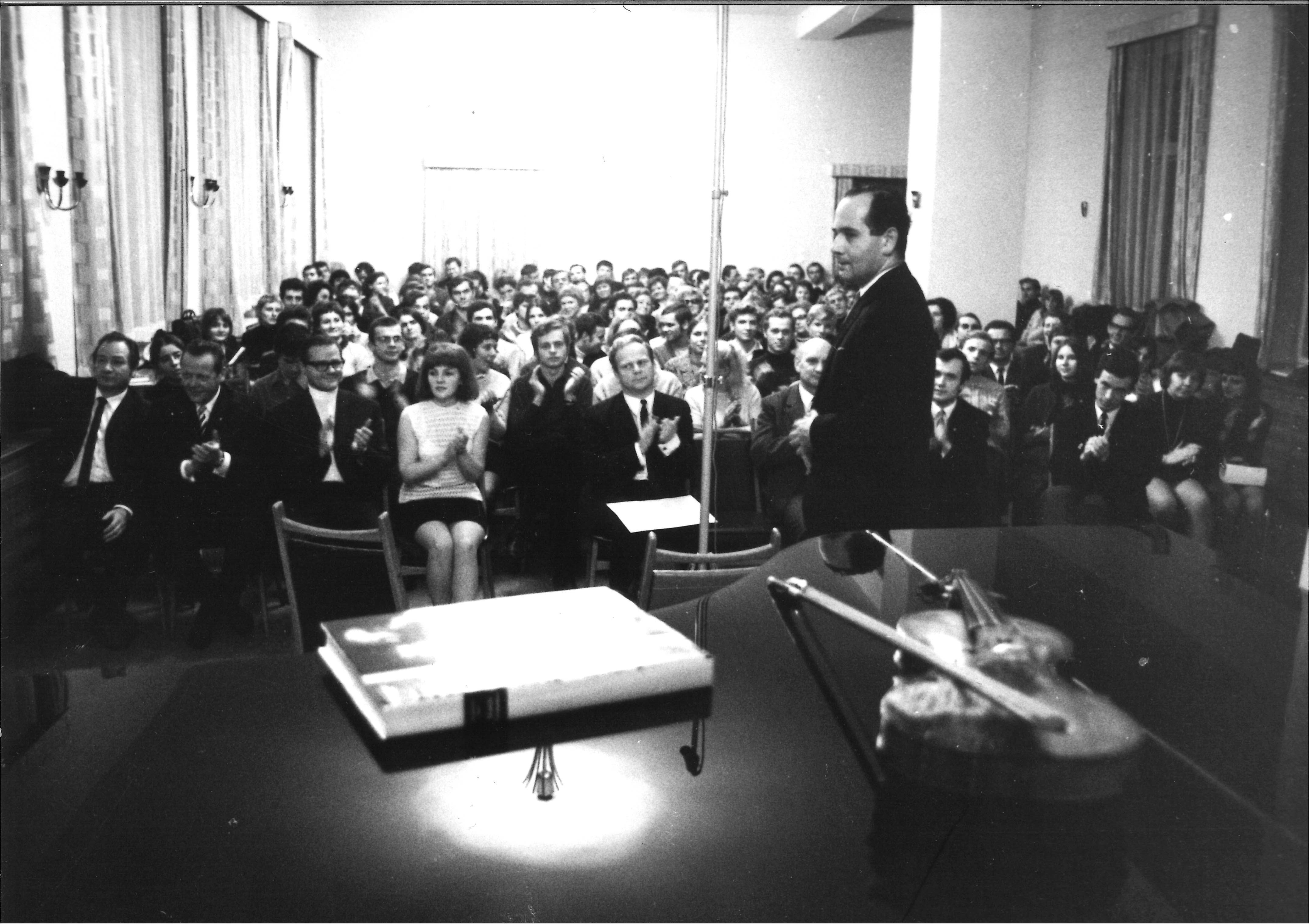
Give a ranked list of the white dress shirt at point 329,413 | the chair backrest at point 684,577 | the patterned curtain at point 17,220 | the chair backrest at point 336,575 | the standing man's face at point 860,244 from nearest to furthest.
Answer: the chair backrest at point 336,575 < the patterned curtain at point 17,220 < the chair backrest at point 684,577 < the standing man's face at point 860,244 < the white dress shirt at point 329,413

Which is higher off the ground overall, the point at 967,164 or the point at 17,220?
the point at 967,164

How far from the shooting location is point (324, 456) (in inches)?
69.1

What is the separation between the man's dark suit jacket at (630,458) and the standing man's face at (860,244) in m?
0.69

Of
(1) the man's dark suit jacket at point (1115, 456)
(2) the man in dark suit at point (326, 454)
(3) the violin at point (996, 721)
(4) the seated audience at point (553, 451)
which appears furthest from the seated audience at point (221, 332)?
(1) the man's dark suit jacket at point (1115, 456)

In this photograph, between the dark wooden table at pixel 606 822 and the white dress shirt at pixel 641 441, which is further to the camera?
the white dress shirt at pixel 641 441

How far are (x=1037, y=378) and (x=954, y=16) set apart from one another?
0.64m

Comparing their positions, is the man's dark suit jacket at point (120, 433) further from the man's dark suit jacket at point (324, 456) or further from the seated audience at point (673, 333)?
the seated audience at point (673, 333)

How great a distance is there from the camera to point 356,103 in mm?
1703

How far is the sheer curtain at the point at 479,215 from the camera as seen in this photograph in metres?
1.86

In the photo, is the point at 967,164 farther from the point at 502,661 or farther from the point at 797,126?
the point at 502,661

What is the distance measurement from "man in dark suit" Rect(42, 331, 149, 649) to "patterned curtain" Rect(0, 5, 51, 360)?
107mm

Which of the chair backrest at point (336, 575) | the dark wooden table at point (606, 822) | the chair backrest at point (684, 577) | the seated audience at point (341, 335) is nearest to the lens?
the dark wooden table at point (606, 822)

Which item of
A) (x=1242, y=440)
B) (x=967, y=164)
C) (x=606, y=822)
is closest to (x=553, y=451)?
(x=967, y=164)

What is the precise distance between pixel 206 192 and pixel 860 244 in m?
1.11
